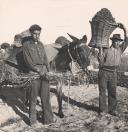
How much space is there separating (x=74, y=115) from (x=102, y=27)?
2.29 m

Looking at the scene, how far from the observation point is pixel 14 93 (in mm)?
11055

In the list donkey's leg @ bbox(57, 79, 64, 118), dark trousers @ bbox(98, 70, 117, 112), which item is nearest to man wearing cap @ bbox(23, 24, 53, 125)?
donkey's leg @ bbox(57, 79, 64, 118)

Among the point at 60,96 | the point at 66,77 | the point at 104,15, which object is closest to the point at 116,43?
the point at 104,15

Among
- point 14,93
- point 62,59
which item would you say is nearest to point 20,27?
point 14,93

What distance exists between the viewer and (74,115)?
7.80 meters

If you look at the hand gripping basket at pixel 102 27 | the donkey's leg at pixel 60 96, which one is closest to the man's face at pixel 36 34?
the hand gripping basket at pixel 102 27

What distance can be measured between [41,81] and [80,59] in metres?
1.12

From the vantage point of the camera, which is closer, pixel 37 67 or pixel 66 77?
pixel 37 67

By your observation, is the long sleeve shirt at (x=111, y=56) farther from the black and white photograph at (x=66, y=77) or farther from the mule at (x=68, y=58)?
the mule at (x=68, y=58)

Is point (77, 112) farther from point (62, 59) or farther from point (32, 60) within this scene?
point (32, 60)

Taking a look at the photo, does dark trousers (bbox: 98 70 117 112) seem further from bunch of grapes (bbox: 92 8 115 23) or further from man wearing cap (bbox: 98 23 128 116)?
bunch of grapes (bbox: 92 8 115 23)

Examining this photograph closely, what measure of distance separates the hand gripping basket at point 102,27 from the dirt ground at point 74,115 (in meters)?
1.53

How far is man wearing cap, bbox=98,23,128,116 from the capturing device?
7328 mm

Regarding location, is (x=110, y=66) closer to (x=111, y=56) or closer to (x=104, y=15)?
(x=111, y=56)
